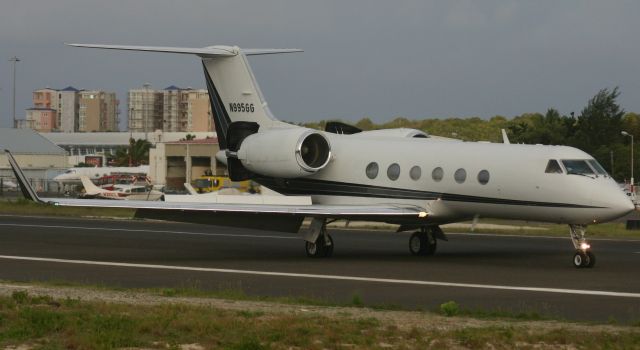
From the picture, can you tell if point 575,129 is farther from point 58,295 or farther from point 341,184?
point 58,295

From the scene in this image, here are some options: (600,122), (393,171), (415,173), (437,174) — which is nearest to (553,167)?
(437,174)

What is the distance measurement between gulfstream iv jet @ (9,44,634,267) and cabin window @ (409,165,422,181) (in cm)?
3

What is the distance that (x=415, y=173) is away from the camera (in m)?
24.2

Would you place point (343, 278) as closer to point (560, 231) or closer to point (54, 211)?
point (560, 231)

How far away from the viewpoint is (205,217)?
2373 cm

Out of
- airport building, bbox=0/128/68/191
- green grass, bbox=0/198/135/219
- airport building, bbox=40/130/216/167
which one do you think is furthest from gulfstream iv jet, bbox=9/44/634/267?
airport building, bbox=40/130/216/167

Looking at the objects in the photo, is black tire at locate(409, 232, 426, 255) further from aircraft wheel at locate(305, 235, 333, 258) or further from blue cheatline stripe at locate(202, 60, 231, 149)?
blue cheatline stripe at locate(202, 60, 231, 149)

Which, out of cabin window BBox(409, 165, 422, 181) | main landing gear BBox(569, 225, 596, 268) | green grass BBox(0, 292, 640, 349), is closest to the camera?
green grass BBox(0, 292, 640, 349)

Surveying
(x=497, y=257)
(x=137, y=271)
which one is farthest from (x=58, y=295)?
(x=497, y=257)

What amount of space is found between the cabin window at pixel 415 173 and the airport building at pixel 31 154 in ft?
286

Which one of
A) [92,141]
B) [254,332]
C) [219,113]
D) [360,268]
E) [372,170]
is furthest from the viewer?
[92,141]

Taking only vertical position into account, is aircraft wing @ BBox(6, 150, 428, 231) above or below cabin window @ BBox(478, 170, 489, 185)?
below

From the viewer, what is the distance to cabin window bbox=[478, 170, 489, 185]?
23062 millimetres

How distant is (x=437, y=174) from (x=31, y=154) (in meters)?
95.7
